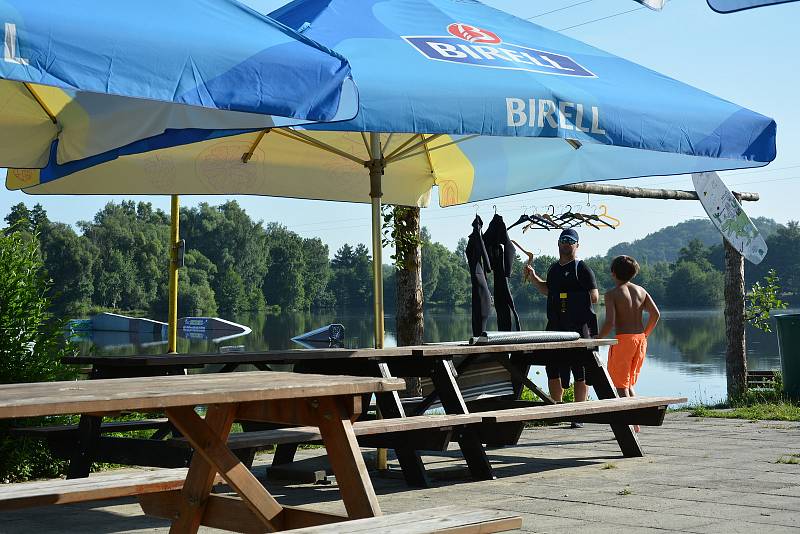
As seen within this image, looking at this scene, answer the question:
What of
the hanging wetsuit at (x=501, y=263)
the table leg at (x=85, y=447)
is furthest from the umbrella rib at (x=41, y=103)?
the hanging wetsuit at (x=501, y=263)

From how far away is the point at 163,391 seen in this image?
10.3 feet

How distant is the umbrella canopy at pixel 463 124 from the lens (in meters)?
4.88

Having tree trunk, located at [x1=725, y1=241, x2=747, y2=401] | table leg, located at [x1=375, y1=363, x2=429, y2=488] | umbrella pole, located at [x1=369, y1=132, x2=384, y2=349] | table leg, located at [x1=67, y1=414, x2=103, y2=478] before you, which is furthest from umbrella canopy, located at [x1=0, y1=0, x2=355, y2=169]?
tree trunk, located at [x1=725, y1=241, x2=747, y2=401]

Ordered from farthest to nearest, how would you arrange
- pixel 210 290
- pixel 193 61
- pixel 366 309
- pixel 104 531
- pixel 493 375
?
pixel 366 309, pixel 210 290, pixel 493 375, pixel 104 531, pixel 193 61

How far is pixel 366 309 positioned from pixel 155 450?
123264 millimetres

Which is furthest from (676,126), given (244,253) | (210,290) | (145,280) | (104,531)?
(244,253)

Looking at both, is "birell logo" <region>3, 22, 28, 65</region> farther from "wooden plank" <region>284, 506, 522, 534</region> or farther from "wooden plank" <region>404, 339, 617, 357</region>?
"wooden plank" <region>404, 339, 617, 357</region>

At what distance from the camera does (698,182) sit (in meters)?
12.8

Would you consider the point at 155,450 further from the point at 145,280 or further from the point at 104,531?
the point at 145,280

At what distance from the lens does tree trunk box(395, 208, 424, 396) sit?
11.3m

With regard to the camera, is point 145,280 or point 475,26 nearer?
point 475,26

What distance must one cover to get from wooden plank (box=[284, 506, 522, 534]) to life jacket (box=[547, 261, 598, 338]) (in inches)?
221

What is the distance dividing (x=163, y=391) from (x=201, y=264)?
342 ft

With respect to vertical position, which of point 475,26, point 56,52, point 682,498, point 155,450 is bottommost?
point 682,498
